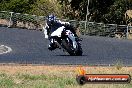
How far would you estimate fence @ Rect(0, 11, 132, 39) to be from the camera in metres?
42.9

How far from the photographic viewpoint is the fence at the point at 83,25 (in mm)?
42872

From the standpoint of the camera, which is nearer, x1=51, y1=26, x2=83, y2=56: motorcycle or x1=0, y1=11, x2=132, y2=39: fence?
x1=51, y1=26, x2=83, y2=56: motorcycle

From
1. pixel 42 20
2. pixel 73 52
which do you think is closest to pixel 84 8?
pixel 42 20

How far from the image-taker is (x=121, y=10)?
49.6 metres

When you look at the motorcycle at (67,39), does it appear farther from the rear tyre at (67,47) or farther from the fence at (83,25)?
the fence at (83,25)

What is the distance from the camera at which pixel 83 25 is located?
43.6 m

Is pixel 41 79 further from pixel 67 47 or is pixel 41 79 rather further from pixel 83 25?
pixel 83 25

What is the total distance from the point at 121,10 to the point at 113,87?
130 feet

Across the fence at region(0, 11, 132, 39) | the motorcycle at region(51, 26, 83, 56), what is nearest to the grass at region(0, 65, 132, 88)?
the motorcycle at region(51, 26, 83, 56)

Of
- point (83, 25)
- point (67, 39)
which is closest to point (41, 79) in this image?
point (67, 39)

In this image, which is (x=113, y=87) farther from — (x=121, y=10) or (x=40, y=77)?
(x=121, y=10)

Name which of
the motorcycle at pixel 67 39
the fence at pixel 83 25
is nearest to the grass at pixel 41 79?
the motorcycle at pixel 67 39

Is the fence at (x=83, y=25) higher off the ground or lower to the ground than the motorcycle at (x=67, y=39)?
lower

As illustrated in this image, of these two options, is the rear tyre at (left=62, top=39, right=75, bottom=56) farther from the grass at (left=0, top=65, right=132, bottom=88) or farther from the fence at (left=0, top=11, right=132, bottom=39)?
the fence at (left=0, top=11, right=132, bottom=39)
